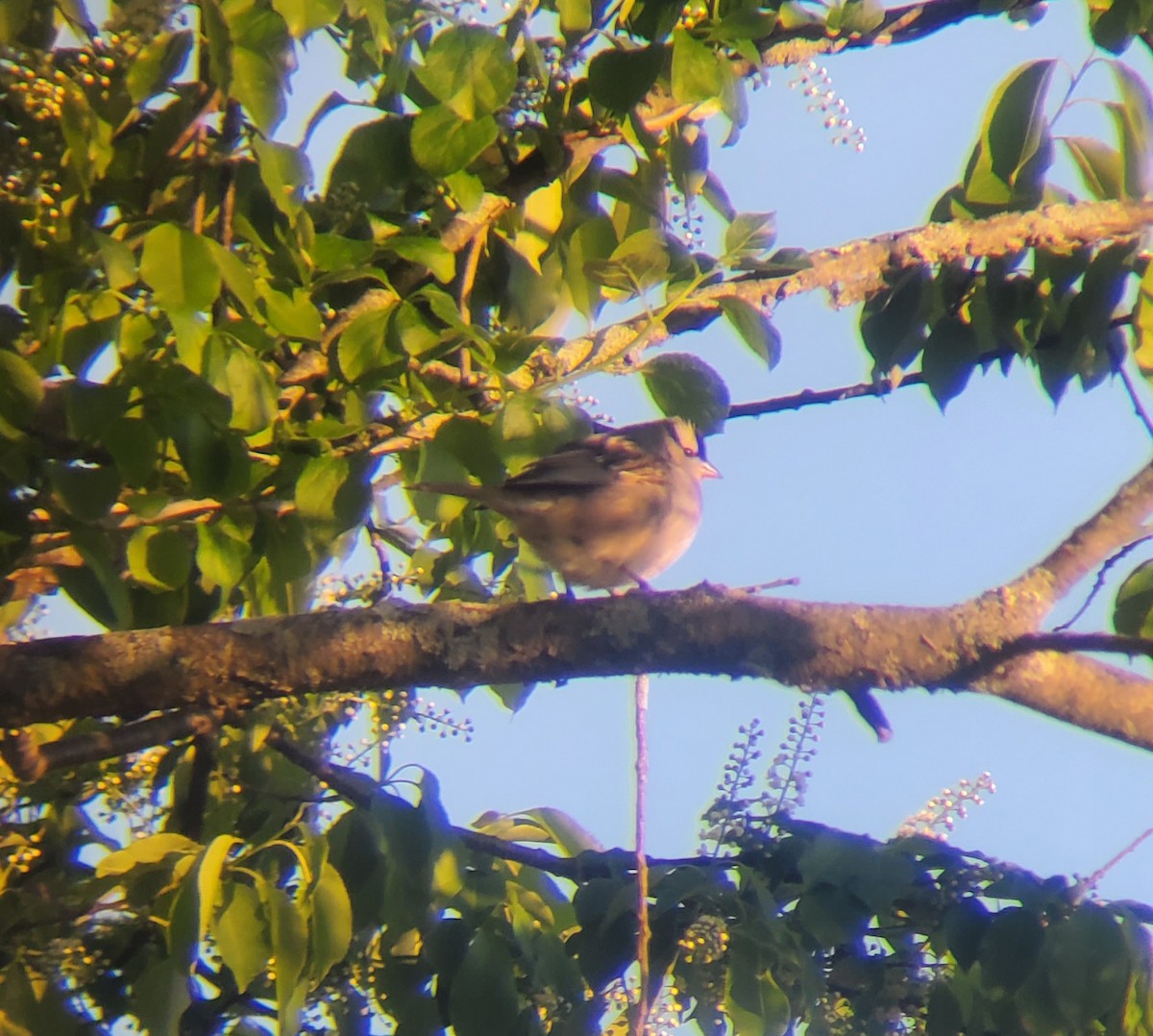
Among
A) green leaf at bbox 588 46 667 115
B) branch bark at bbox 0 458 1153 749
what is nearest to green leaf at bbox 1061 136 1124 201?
branch bark at bbox 0 458 1153 749

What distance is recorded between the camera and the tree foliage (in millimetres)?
2389

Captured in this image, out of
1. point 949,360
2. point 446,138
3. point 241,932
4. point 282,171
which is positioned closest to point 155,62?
point 282,171

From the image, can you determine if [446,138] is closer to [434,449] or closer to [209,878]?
[434,449]

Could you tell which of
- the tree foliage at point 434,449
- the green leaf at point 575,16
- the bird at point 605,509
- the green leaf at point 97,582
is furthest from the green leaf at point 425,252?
the bird at point 605,509

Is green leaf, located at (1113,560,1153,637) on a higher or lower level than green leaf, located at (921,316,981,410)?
lower

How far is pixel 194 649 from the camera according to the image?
2.49 metres

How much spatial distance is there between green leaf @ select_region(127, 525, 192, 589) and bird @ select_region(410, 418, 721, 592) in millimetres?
1033

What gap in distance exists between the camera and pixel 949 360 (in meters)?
3.16

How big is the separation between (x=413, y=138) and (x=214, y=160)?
32.7 inches

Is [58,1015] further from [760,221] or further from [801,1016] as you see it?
[760,221]

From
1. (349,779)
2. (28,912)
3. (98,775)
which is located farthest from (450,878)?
(98,775)

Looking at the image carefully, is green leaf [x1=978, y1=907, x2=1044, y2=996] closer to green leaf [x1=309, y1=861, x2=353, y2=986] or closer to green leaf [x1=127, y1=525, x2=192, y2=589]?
green leaf [x1=309, y1=861, x2=353, y2=986]

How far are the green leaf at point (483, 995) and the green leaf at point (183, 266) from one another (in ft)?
4.40

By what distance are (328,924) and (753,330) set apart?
1.46m
